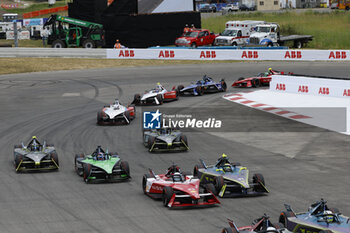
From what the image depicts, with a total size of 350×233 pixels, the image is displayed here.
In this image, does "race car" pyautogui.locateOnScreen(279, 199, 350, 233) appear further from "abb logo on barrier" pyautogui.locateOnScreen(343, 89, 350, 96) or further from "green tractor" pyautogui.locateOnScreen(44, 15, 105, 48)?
"green tractor" pyautogui.locateOnScreen(44, 15, 105, 48)

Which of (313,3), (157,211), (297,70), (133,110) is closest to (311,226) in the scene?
(157,211)

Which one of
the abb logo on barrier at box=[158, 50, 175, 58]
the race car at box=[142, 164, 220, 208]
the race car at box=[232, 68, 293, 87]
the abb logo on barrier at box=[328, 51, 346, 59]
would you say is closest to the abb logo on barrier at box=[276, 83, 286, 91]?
the race car at box=[232, 68, 293, 87]

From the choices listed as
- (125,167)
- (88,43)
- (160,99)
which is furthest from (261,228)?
(88,43)

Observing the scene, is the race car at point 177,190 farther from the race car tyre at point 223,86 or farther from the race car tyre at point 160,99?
the race car tyre at point 223,86

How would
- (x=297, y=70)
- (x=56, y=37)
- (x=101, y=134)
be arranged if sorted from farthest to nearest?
(x=56, y=37) → (x=297, y=70) → (x=101, y=134)

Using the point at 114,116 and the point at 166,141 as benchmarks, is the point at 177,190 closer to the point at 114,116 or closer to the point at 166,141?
the point at 166,141

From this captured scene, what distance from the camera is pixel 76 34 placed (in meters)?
60.2

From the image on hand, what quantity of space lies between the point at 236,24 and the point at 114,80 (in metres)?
21.4

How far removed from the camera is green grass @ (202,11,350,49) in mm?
62844

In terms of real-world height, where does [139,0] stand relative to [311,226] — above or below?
above

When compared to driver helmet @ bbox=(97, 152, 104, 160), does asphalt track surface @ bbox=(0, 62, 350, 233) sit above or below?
below

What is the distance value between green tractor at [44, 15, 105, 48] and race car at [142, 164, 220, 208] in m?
44.0

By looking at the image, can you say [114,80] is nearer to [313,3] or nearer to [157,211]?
[157,211]

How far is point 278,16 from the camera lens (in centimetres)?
8550
